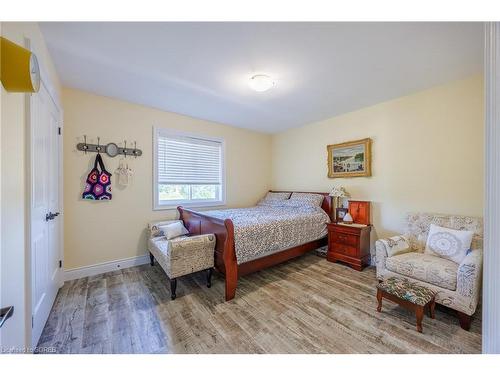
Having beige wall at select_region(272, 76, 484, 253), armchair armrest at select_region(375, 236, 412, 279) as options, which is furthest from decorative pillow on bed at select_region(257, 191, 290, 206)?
armchair armrest at select_region(375, 236, 412, 279)

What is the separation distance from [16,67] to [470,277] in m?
3.22

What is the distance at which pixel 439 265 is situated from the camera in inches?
73.9

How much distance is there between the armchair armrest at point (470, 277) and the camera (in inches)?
63.9

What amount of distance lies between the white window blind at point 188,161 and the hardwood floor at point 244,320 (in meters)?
1.69

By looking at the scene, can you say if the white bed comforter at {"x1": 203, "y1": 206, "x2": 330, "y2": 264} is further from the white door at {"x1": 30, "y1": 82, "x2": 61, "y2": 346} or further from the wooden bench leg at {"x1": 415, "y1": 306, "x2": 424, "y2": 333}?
A: the white door at {"x1": 30, "y1": 82, "x2": 61, "y2": 346}

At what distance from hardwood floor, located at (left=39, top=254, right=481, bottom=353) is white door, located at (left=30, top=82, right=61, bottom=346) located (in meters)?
0.22

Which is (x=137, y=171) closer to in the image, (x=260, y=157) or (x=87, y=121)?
(x=87, y=121)

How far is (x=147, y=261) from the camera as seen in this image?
3100 mm

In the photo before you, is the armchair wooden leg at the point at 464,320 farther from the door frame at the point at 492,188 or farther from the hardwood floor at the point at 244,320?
the door frame at the point at 492,188

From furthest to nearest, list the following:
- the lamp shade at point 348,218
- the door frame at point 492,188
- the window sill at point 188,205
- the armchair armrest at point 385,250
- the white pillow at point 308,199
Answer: the white pillow at point 308,199, the window sill at point 188,205, the lamp shade at point 348,218, the armchair armrest at point 385,250, the door frame at point 492,188

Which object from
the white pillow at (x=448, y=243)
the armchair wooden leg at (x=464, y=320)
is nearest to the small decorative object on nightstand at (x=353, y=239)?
the white pillow at (x=448, y=243)

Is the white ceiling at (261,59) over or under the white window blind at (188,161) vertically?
over

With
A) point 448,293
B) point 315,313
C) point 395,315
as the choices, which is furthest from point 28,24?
point 448,293

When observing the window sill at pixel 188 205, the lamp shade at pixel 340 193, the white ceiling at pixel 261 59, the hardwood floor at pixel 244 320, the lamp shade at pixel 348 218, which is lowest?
Answer: the hardwood floor at pixel 244 320
